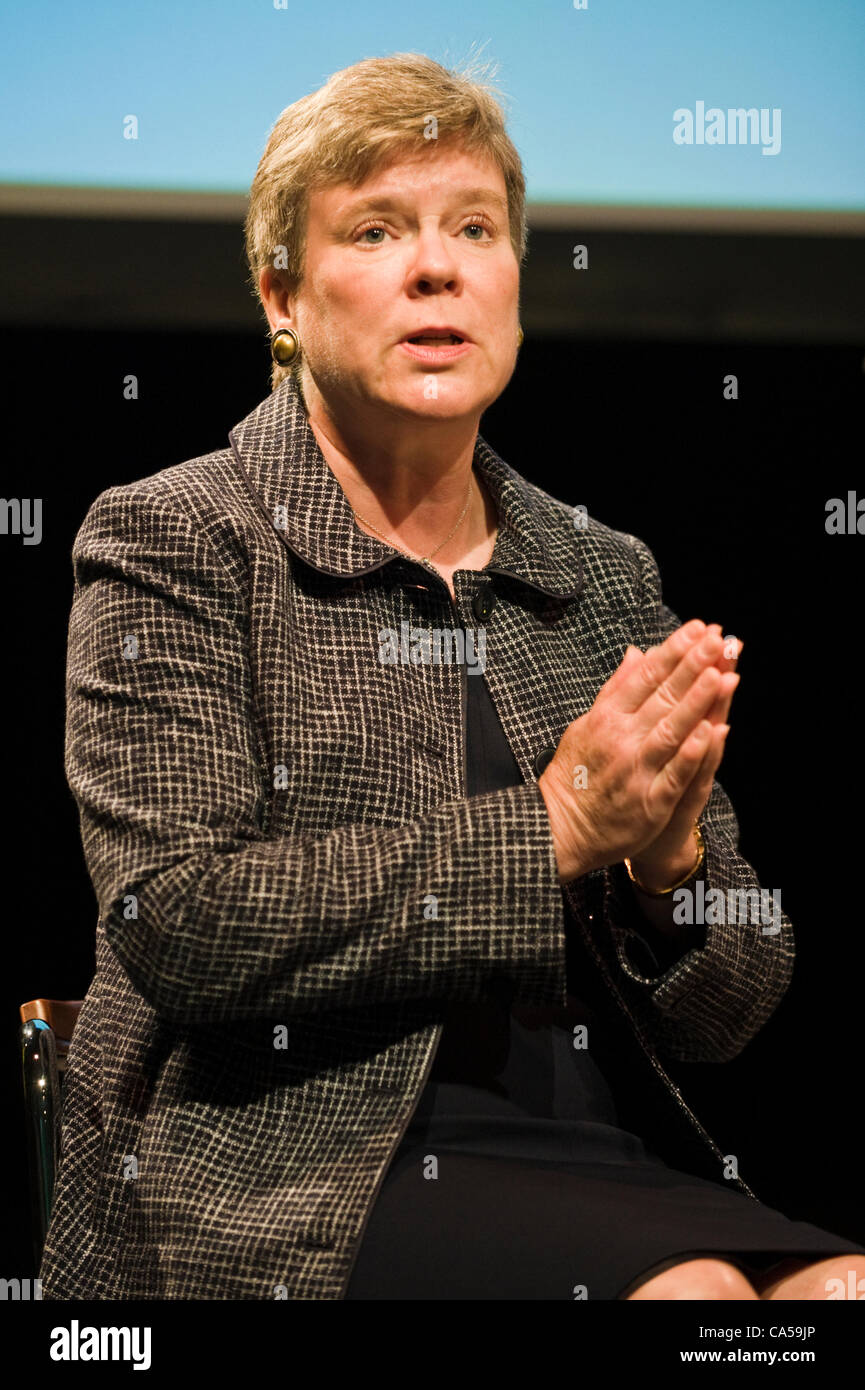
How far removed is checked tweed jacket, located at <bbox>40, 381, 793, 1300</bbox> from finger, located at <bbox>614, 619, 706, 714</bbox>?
119 mm

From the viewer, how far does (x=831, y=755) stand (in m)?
2.77

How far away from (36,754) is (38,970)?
388 mm

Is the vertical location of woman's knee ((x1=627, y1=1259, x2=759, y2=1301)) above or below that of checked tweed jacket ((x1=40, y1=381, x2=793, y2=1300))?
below

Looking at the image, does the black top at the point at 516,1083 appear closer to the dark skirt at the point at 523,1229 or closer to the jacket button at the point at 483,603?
the dark skirt at the point at 523,1229

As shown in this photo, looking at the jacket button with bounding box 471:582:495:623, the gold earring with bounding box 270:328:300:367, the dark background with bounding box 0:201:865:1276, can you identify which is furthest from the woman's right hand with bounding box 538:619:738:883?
the dark background with bounding box 0:201:865:1276

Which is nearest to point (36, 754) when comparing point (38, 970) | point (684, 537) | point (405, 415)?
point (38, 970)

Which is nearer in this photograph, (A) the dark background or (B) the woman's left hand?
(B) the woman's left hand

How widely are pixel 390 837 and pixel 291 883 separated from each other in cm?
10

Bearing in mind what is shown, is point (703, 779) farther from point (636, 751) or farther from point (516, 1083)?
point (516, 1083)

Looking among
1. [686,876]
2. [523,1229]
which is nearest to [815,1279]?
[523,1229]

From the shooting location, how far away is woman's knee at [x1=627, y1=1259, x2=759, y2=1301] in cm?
116

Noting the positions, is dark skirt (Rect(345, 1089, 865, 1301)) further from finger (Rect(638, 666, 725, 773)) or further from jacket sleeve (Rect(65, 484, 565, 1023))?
finger (Rect(638, 666, 725, 773))

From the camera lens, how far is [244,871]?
1.27 metres
